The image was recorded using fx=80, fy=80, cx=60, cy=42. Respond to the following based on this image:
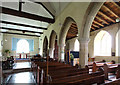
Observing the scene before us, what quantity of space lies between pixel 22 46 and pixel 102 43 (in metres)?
12.5

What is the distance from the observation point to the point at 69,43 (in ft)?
41.8

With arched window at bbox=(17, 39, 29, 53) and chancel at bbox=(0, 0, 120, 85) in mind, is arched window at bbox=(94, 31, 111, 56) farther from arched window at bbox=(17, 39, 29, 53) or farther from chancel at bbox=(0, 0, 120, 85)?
arched window at bbox=(17, 39, 29, 53)

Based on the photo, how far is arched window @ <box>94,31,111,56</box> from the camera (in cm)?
738

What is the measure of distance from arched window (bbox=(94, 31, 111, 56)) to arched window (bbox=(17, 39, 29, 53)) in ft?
37.6

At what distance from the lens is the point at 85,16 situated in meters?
3.65

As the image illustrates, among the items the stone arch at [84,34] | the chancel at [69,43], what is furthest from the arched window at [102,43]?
the stone arch at [84,34]

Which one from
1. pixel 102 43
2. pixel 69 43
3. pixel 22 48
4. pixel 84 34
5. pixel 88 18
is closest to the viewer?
pixel 88 18

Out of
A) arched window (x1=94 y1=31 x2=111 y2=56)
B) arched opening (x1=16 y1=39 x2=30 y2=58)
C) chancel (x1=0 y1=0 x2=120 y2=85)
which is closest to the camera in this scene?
Answer: chancel (x1=0 y1=0 x2=120 y2=85)

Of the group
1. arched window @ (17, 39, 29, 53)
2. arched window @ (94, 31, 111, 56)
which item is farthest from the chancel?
Result: arched window @ (17, 39, 29, 53)

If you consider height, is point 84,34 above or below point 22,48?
above

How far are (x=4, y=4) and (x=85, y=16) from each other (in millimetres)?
6350

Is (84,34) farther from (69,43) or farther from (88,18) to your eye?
(69,43)

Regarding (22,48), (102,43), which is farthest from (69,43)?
(22,48)

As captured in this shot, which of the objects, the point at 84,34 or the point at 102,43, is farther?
the point at 102,43
